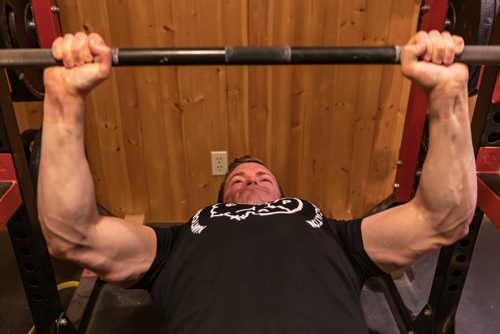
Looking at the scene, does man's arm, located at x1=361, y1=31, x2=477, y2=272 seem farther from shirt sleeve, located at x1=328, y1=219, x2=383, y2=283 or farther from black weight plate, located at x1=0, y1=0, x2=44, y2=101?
black weight plate, located at x1=0, y1=0, x2=44, y2=101

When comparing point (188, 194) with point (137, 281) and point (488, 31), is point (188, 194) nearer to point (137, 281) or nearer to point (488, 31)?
point (137, 281)

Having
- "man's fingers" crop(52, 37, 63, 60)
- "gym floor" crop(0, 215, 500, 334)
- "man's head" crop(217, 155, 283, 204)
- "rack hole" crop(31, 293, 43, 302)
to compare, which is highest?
"man's fingers" crop(52, 37, 63, 60)

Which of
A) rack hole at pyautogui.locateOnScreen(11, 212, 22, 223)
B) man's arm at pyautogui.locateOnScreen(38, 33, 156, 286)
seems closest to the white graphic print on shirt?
man's arm at pyautogui.locateOnScreen(38, 33, 156, 286)

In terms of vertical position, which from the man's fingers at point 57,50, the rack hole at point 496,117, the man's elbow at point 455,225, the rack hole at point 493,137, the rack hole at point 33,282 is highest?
the man's fingers at point 57,50

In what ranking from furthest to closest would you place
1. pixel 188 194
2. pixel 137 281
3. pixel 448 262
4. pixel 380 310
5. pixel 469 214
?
pixel 188 194 < pixel 380 310 < pixel 448 262 < pixel 137 281 < pixel 469 214

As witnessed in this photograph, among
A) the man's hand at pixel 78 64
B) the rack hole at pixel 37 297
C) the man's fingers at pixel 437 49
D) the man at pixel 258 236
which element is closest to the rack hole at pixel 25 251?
the rack hole at pixel 37 297

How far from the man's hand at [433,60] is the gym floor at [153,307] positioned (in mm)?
1172

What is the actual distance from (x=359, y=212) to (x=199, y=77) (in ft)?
3.64

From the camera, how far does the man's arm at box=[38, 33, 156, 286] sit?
103 cm

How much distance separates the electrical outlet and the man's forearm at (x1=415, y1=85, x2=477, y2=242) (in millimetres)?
1254

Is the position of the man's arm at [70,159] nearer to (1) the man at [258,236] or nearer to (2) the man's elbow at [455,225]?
(1) the man at [258,236]

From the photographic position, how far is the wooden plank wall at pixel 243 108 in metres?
1.97

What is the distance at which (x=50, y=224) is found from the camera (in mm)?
1092

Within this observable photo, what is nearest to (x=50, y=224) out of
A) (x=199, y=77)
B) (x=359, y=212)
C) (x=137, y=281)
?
(x=137, y=281)
